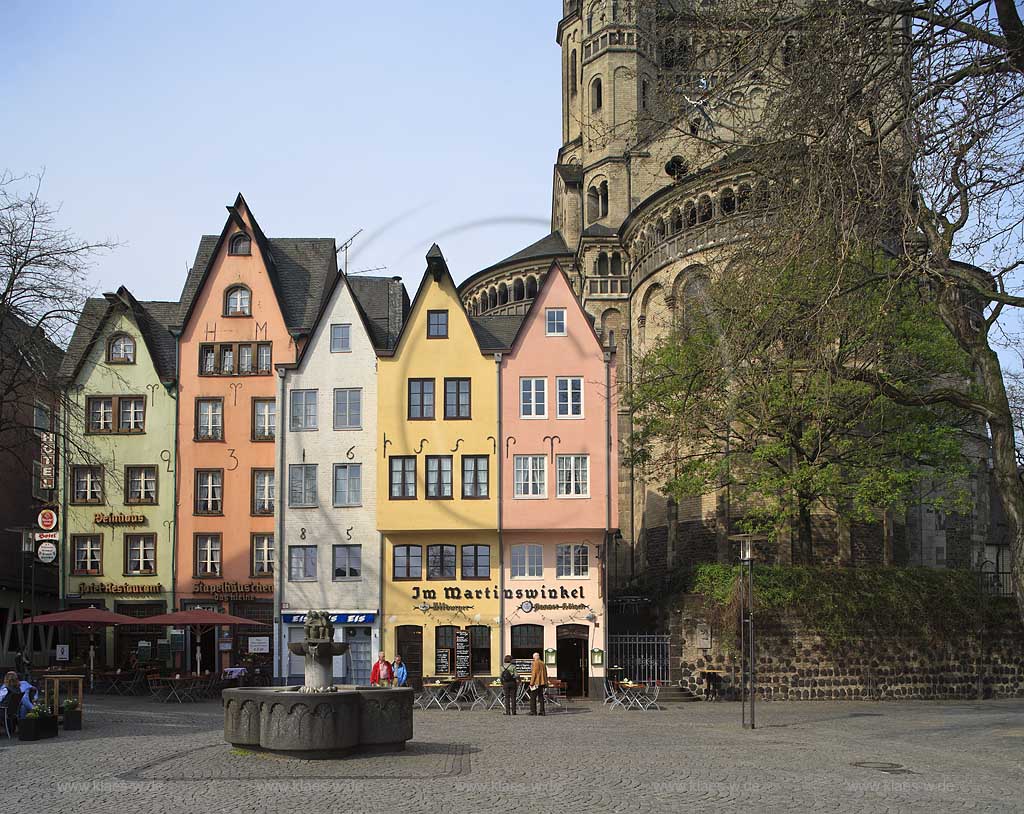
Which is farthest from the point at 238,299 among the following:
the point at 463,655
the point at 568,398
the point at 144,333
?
the point at 463,655

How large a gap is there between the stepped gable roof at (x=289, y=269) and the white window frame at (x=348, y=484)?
5914 mm

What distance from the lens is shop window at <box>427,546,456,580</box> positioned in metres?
43.8

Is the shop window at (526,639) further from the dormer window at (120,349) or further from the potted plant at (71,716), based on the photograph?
the potted plant at (71,716)

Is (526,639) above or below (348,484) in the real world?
below

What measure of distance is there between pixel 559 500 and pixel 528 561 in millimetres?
2422

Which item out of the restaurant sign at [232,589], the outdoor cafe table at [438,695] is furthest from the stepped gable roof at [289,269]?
the outdoor cafe table at [438,695]

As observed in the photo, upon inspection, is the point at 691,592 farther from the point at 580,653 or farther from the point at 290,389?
the point at 290,389

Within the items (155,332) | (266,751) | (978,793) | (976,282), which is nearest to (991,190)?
(976,282)

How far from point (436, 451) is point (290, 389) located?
241 inches

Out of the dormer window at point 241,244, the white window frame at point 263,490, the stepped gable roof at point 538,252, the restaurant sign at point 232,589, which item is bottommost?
the restaurant sign at point 232,589

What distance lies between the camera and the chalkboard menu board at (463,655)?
42.9m

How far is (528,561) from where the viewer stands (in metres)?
43.6

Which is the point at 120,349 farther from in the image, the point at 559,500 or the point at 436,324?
the point at 559,500

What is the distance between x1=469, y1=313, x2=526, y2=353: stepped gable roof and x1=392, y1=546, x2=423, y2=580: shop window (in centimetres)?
744
